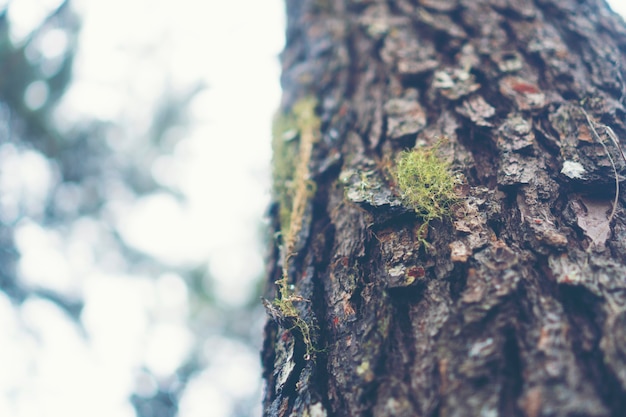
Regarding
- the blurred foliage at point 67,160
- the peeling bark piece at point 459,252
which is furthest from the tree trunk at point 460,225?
the blurred foliage at point 67,160

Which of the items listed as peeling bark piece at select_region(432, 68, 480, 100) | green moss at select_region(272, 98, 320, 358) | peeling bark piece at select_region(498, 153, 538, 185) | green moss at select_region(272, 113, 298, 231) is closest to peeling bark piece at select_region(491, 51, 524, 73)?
peeling bark piece at select_region(432, 68, 480, 100)

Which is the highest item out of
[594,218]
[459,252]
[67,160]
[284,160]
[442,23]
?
[442,23]

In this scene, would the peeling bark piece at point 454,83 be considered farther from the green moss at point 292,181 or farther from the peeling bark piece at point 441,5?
the green moss at point 292,181

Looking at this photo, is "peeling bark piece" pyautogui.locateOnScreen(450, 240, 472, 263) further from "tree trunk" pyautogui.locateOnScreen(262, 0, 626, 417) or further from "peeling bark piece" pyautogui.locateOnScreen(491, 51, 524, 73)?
"peeling bark piece" pyautogui.locateOnScreen(491, 51, 524, 73)

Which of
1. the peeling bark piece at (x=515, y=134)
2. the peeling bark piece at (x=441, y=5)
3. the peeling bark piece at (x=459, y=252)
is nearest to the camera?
the peeling bark piece at (x=459, y=252)

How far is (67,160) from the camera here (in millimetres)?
4949

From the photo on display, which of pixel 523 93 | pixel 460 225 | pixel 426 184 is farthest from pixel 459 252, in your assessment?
pixel 523 93

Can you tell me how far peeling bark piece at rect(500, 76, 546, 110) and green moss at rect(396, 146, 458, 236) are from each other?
379 mm

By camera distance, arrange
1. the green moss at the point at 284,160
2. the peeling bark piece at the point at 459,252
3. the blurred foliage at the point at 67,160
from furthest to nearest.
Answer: the blurred foliage at the point at 67,160, the green moss at the point at 284,160, the peeling bark piece at the point at 459,252

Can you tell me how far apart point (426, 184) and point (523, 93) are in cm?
57

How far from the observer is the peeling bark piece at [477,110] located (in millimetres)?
1447

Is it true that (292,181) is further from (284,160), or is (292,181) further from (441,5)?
(441,5)

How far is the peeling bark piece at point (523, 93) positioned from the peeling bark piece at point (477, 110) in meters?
0.09

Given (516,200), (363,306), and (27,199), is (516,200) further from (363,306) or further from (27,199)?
(27,199)
